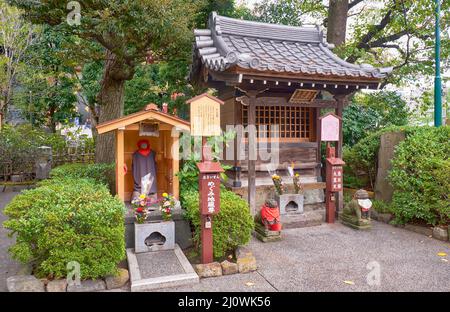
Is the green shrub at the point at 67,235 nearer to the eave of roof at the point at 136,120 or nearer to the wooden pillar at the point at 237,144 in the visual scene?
the eave of roof at the point at 136,120

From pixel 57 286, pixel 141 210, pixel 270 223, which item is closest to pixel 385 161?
pixel 270 223

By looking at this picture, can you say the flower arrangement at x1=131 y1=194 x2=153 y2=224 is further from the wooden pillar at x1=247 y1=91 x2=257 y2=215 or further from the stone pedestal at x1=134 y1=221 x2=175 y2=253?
the wooden pillar at x1=247 y1=91 x2=257 y2=215

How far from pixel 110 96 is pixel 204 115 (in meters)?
5.83

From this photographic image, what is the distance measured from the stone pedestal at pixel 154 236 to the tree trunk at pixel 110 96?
16.4 ft

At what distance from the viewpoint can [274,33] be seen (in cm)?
1020

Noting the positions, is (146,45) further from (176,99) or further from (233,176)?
(176,99)

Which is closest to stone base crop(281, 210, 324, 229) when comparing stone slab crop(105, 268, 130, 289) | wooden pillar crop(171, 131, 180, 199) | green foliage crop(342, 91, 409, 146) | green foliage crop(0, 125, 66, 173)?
wooden pillar crop(171, 131, 180, 199)

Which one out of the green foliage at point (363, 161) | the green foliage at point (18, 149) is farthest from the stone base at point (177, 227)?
the green foliage at point (18, 149)

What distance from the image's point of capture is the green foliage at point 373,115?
508 inches

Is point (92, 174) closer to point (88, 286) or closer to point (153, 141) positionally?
point (153, 141)

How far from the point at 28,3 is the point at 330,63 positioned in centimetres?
783

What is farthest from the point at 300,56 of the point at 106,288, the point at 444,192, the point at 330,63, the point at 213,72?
the point at 106,288

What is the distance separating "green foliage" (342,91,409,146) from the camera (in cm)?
1289

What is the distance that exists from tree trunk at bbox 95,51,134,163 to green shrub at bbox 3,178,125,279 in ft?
17.5
